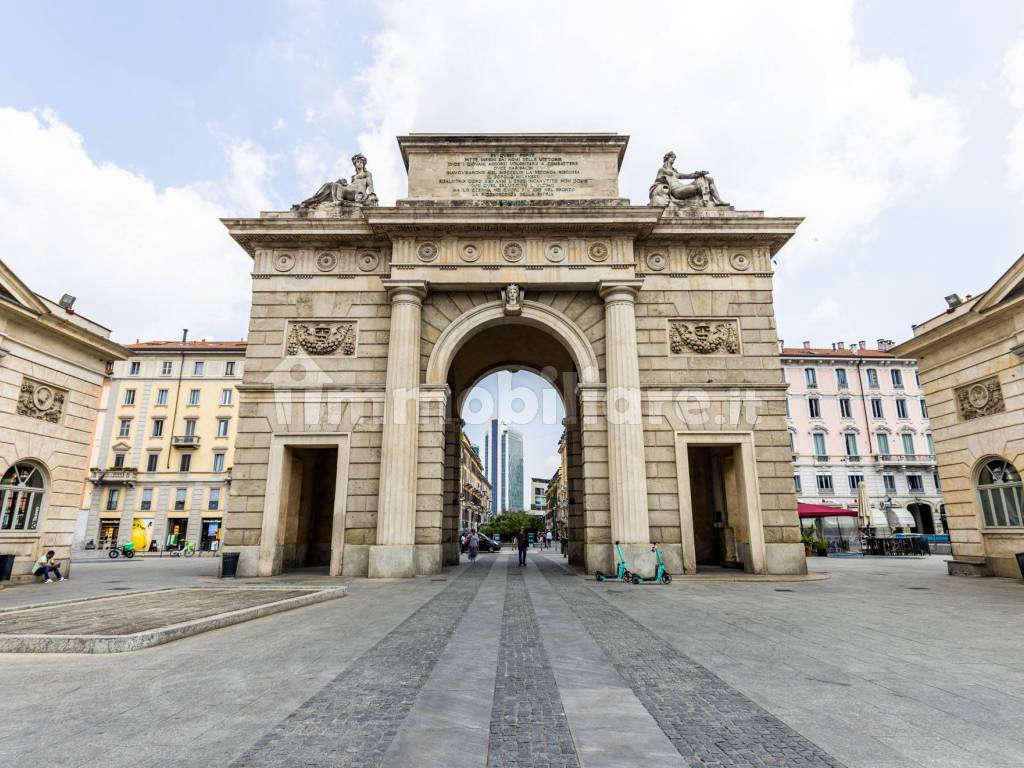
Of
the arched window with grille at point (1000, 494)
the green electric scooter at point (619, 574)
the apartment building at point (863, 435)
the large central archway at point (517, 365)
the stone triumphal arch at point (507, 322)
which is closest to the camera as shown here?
the green electric scooter at point (619, 574)

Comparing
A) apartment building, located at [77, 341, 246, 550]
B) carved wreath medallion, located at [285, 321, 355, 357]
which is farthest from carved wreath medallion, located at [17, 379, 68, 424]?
apartment building, located at [77, 341, 246, 550]

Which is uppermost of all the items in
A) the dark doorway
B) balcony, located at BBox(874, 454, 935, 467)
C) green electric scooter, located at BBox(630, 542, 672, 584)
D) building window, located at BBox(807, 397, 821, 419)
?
building window, located at BBox(807, 397, 821, 419)

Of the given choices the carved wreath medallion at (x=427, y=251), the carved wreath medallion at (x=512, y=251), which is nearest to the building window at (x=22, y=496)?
the carved wreath medallion at (x=427, y=251)

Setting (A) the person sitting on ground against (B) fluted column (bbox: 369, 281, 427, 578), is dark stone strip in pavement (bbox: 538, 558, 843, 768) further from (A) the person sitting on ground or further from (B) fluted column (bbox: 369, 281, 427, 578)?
(A) the person sitting on ground

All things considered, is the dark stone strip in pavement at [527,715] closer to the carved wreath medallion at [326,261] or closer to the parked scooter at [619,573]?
the parked scooter at [619,573]

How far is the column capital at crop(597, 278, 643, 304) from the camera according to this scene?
805 inches

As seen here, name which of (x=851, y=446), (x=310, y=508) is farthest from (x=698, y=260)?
(x=851, y=446)

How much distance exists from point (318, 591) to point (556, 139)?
18552 mm

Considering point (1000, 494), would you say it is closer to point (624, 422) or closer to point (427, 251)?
point (624, 422)

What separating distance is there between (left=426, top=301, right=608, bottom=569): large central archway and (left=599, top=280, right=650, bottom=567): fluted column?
0.87 meters

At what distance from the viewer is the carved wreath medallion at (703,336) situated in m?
20.9

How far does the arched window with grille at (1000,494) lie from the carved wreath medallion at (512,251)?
58.1 feet

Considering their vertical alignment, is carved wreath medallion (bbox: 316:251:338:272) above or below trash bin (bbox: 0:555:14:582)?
above

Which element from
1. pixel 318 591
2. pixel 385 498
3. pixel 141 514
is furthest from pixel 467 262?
pixel 141 514
